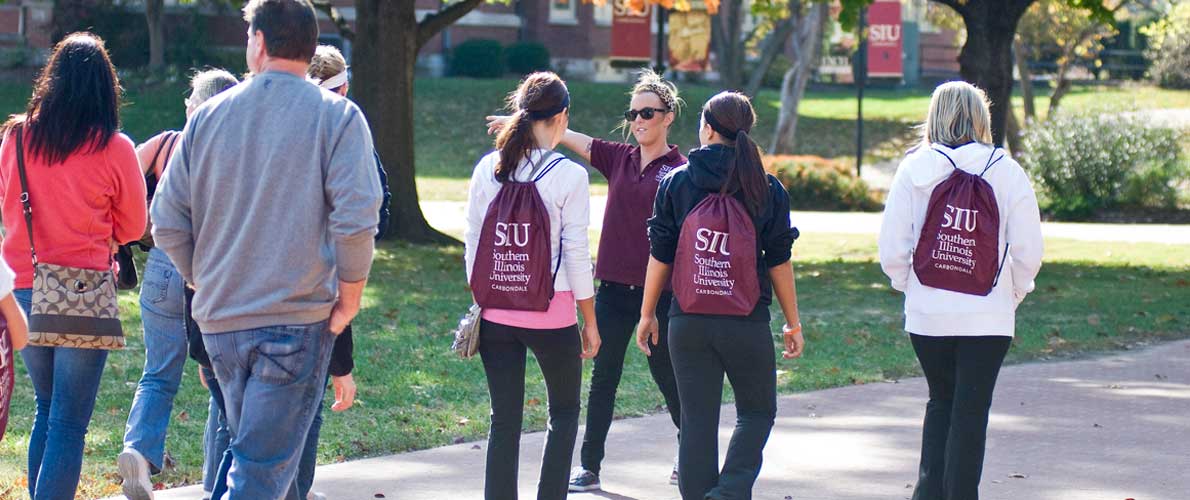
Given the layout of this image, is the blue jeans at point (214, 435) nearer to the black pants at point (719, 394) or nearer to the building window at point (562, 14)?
the black pants at point (719, 394)

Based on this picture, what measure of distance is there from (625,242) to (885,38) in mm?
24752

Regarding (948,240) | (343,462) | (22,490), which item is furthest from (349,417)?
(948,240)

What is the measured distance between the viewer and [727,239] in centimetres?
507

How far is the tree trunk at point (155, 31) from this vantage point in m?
35.5

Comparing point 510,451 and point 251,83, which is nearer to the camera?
point 251,83

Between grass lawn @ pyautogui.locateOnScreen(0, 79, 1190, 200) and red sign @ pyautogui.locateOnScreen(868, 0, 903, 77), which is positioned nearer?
red sign @ pyautogui.locateOnScreen(868, 0, 903, 77)

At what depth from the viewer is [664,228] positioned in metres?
5.25

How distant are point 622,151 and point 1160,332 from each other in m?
6.78

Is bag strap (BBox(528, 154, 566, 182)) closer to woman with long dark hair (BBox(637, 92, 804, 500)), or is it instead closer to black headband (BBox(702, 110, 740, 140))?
woman with long dark hair (BBox(637, 92, 804, 500))

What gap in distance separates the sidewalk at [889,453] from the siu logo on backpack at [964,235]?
4.17 feet

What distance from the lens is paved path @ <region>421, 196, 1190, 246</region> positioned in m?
19.6

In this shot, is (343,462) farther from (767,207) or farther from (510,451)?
(767,207)

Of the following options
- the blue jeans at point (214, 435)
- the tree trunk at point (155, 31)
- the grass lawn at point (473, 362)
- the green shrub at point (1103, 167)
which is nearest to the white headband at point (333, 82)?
the blue jeans at point (214, 435)

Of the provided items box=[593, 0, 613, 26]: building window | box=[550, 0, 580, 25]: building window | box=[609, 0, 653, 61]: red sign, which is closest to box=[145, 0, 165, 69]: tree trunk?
box=[550, 0, 580, 25]: building window
